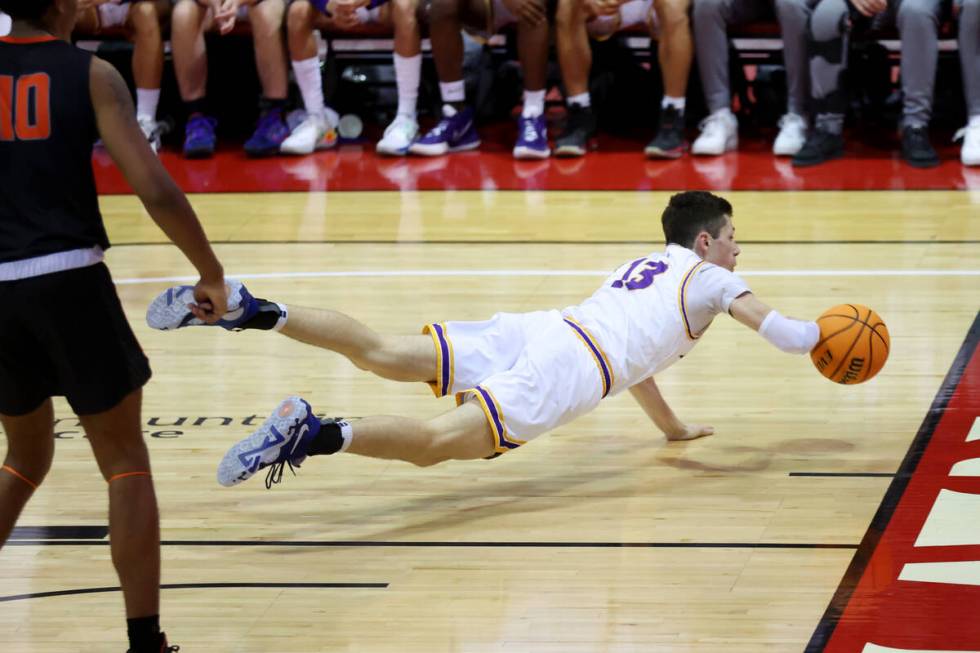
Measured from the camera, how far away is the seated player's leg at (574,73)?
955 centimetres

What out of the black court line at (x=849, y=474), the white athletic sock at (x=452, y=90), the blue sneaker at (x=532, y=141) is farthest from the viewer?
the white athletic sock at (x=452, y=90)

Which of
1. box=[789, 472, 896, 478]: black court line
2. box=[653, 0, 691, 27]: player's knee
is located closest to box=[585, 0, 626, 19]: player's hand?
box=[653, 0, 691, 27]: player's knee

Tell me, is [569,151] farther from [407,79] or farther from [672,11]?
[407,79]

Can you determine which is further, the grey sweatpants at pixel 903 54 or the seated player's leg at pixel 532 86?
the seated player's leg at pixel 532 86

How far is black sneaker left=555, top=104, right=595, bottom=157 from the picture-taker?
9.77 metres

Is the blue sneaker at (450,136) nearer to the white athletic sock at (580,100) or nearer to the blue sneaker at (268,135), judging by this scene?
the white athletic sock at (580,100)

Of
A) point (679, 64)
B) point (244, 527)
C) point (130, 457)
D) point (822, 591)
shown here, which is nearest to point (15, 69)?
point (130, 457)

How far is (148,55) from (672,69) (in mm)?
3665

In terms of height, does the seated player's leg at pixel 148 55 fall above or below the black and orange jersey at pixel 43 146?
below

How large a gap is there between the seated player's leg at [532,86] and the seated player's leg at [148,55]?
239cm

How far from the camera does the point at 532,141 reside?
32.0 ft

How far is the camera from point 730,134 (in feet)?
32.1

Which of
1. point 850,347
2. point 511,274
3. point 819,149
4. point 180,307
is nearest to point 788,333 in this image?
point 850,347

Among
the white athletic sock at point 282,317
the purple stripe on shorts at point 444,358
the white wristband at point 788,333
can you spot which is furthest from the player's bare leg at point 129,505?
the white wristband at point 788,333
